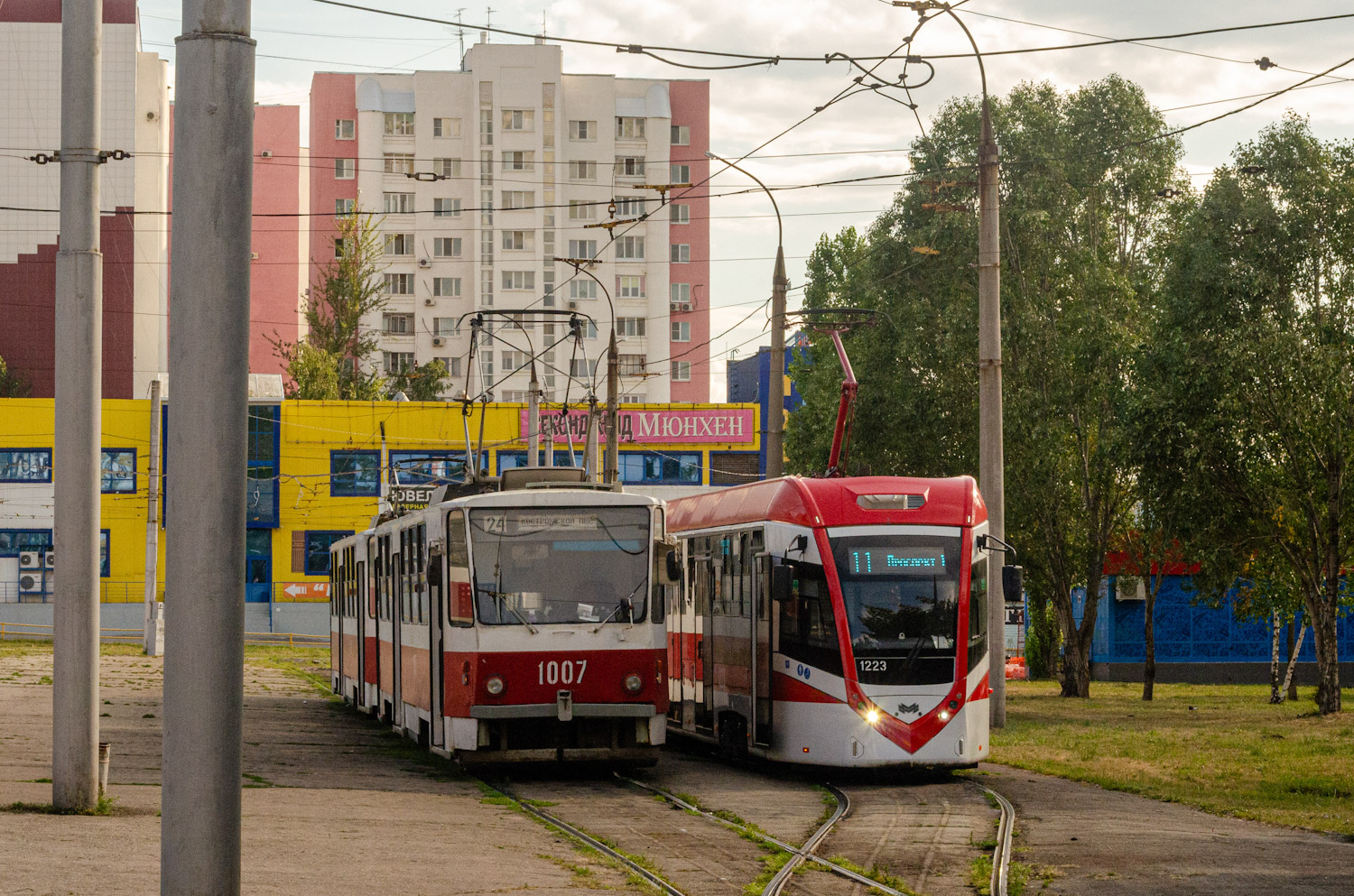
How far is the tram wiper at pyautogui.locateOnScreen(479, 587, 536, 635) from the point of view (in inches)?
643

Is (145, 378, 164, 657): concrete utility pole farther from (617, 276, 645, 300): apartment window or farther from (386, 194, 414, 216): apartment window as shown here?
(617, 276, 645, 300): apartment window

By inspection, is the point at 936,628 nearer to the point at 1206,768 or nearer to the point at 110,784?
the point at 1206,768

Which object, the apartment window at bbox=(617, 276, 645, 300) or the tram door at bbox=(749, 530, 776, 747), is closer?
the tram door at bbox=(749, 530, 776, 747)

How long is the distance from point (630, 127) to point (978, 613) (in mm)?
77275

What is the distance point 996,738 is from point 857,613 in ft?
19.9

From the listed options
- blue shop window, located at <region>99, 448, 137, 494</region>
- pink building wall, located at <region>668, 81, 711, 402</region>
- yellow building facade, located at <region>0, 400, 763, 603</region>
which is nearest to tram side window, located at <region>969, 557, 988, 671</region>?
yellow building facade, located at <region>0, 400, 763, 603</region>

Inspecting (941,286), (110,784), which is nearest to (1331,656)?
(941,286)

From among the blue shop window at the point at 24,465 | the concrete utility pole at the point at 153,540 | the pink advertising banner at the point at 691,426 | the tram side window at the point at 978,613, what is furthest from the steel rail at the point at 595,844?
the blue shop window at the point at 24,465

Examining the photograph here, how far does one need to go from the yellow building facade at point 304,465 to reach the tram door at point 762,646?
1736 inches

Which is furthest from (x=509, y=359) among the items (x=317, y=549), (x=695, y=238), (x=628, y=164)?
(x=317, y=549)

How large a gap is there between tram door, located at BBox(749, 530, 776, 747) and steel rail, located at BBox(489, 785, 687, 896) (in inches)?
120

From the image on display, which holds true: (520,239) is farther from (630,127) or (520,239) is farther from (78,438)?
(78,438)

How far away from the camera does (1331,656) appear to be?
28.3 metres

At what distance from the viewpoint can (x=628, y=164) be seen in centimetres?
9150
